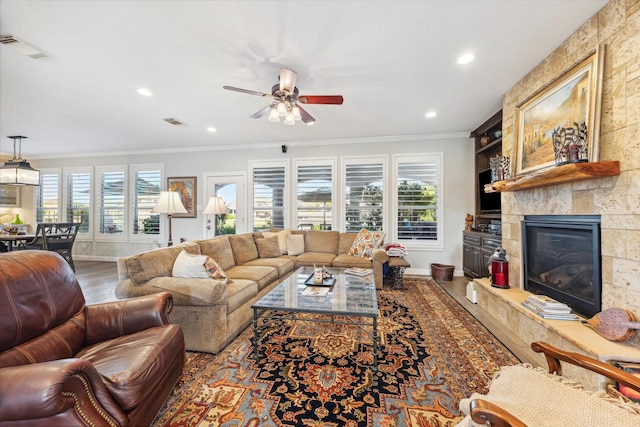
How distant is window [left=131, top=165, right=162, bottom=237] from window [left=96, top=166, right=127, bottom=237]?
30 centimetres

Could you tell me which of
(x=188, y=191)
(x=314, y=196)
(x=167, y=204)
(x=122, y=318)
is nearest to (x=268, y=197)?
(x=314, y=196)

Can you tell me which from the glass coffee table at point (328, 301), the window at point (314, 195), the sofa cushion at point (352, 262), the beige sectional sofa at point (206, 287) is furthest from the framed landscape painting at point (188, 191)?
the glass coffee table at point (328, 301)

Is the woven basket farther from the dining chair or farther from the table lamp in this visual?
the dining chair

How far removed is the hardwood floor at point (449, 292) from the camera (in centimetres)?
231

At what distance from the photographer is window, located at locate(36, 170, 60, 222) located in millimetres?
6574

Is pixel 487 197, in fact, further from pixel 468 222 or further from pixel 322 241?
pixel 322 241

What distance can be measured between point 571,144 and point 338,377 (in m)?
2.62

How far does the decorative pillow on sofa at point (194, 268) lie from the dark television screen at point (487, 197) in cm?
424

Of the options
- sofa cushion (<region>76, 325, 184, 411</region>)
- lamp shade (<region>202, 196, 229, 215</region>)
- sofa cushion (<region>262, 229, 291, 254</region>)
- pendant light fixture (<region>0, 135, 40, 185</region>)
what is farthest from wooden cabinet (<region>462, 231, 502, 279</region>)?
pendant light fixture (<region>0, 135, 40, 185</region>)

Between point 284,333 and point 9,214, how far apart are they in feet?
27.8

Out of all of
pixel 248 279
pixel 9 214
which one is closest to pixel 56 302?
pixel 248 279

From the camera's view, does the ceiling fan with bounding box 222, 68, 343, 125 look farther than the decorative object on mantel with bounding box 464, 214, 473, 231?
No

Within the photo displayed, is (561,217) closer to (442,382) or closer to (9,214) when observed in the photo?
(442,382)

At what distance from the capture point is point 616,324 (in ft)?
5.65
